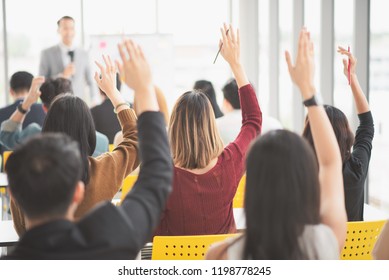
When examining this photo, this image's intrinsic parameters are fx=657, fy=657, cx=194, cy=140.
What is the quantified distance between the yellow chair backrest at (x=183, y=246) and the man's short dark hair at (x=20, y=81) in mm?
3864

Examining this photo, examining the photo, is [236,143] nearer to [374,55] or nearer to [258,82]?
[374,55]

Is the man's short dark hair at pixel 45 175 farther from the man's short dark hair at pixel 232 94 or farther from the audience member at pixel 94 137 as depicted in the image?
the man's short dark hair at pixel 232 94

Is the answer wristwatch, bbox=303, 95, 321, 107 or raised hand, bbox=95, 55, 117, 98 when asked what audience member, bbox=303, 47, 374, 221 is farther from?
wristwatch, bbox=303, 95, 321, 107

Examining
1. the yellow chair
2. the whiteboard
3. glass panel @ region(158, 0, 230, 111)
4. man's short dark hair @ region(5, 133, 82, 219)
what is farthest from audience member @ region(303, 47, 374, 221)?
glass panel @ region(158, 0, 230, 111)

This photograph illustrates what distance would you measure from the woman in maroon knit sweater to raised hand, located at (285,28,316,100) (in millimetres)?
1021

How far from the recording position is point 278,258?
1.71 metres

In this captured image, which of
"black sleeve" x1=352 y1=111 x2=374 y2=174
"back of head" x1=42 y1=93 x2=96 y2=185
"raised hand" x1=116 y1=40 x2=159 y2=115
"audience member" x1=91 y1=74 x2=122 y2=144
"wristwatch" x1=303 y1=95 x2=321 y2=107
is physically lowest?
"audience member" x1=91 y1=74 x2=122 y2=144

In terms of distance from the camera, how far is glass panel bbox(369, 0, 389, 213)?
548cm

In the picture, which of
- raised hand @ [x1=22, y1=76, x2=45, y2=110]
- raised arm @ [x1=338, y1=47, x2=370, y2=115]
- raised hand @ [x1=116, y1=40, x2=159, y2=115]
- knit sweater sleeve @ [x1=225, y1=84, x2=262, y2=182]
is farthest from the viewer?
raised hand @ [x1=22, y1=76, x2=45, y2=110]

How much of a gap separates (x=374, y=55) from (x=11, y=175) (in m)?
4.68

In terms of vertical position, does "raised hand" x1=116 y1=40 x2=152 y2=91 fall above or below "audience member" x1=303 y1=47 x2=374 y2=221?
above

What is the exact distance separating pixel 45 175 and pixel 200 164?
1.61 meters

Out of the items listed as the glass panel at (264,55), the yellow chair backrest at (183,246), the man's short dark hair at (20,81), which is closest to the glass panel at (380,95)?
the man's short dark hair at (20,81)

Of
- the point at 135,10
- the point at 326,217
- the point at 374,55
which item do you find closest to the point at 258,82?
the point at 135,10
